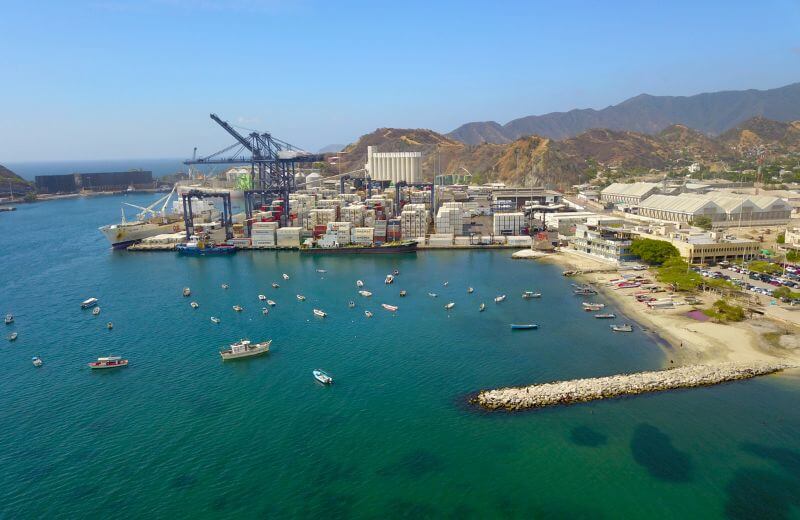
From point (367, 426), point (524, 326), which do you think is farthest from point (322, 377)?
point (524, 326)

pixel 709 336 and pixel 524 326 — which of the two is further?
pixel 524 326

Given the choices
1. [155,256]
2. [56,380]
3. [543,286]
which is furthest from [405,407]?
[155,256]

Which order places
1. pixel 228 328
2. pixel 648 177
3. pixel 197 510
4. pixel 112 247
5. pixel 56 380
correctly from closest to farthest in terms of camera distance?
pixel 197 510 < pixel 56 380 < pixel 228 328 < pixel 112 247 < pixel 648 177

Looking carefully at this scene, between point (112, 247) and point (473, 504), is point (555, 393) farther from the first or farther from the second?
point (112, 247)

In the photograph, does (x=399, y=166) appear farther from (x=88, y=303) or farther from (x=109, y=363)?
(x=109, y=363)

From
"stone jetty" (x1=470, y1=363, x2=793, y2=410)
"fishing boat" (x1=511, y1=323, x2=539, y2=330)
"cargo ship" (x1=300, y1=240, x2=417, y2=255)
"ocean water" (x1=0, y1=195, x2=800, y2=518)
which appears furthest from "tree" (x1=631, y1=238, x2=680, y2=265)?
"cargo ship" (x1=300, y1=240, x2=417, y2=255)

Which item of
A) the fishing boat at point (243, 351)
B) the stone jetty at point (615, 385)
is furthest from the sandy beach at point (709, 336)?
the fishing boat at point (243, 351)
